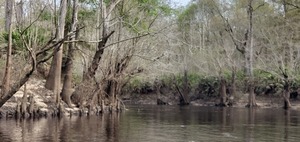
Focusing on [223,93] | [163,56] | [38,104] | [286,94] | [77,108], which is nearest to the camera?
[38,104]

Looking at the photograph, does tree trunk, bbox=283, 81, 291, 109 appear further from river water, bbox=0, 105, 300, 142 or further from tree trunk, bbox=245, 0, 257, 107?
river water, bbox=0, 105, 300, 142

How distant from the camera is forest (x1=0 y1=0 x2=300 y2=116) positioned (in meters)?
39.4

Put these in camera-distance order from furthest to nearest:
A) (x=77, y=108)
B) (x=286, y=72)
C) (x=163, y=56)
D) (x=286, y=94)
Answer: (x=286, y=94) < (x=286, y=72) < (x=163, y=56) < (x=77, y=108)

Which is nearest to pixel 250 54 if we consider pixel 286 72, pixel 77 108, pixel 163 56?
pixel 286 72

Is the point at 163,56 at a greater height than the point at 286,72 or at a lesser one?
greater

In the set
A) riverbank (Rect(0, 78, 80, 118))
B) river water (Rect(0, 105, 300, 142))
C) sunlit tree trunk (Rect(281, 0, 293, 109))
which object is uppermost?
sunlit tree trunk (Rect(281, 0, 293, 109))

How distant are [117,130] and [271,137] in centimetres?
888

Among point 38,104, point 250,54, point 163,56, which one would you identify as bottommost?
point 38,104

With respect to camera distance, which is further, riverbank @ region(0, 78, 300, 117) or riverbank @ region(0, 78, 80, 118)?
riverbank @ region(0, 78, 300, 117)

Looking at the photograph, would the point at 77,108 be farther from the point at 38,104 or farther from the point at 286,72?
the point at 286,72

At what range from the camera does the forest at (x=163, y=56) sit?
3941 centimetres

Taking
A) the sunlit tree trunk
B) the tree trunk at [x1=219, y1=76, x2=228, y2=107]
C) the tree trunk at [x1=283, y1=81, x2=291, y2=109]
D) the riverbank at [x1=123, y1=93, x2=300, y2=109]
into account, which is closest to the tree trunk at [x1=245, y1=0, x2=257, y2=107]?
the riverbank at [x1=123, y1=93, x2=300, y2=109]

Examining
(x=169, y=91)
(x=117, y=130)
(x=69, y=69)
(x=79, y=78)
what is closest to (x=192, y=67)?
(x=169, y=91)

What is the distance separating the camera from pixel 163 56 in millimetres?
56406
